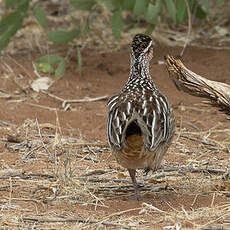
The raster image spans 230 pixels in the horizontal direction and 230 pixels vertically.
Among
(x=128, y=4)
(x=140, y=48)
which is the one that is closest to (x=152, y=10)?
(x=128, y=4)

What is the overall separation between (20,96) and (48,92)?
47 cm

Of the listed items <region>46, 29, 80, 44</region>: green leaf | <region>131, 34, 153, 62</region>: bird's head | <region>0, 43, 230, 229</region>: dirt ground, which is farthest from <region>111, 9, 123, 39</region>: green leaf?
<region>131, 34, 153, 62</region>: bird's head

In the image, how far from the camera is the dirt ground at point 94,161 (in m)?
4.94

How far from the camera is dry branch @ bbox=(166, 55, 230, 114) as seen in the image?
564 centimetres

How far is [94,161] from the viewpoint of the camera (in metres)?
6.73

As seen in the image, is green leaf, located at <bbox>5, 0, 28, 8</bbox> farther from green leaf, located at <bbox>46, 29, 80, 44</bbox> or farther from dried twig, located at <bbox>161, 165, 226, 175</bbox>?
dried twig, located at <bbox>161, 165, 226, 175</bbox>

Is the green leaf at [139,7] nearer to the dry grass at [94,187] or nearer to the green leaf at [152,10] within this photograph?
the green leaf at [152,10]

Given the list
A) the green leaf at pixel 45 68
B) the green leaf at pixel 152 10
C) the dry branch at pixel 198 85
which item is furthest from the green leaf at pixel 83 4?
the dry branch at pixel 198 85

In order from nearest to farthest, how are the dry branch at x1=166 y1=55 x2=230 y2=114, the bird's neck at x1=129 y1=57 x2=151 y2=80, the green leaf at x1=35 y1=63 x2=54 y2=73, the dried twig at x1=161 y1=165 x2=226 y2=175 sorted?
1. the dry branch at x1=166 y1=55 x2=230 y2=114
2. the bird's neck at x1=129 y1=57 x2=151 y2=80
3. the dried twig at x1=161 y1=165 x2=226 y2=175
4. the green leaf at x1=35 y1=63 x2=54 y2=73

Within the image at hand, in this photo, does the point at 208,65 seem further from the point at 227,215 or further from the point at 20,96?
the point at 227,215

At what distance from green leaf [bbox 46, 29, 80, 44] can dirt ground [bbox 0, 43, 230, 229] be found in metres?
0.89

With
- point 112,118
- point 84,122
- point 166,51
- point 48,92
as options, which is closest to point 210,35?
point 166,51

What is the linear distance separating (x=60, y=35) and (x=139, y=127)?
4084 mm

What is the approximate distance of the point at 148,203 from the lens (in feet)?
17.8
